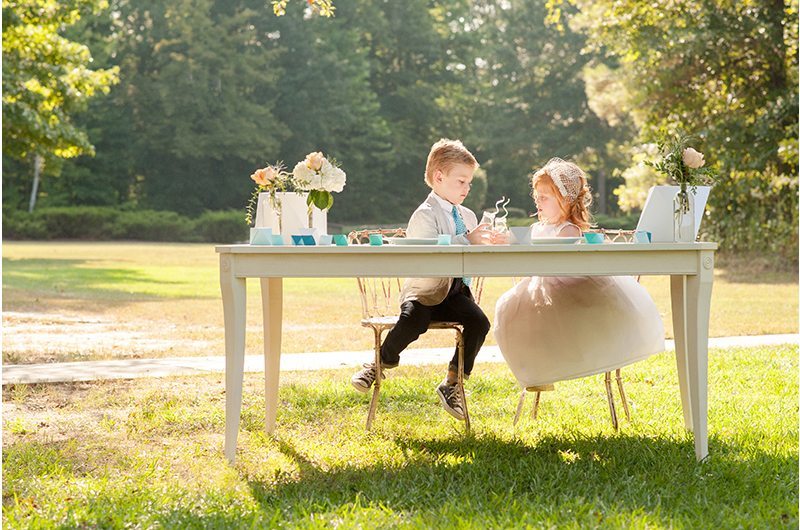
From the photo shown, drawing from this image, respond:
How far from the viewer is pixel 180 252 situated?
1105 inches

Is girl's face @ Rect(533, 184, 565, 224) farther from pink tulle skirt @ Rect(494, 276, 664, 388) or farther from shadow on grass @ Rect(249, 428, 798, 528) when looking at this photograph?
shadow on grass @ Rect(249, 428, 798, 528)

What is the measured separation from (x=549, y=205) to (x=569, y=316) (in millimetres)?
523

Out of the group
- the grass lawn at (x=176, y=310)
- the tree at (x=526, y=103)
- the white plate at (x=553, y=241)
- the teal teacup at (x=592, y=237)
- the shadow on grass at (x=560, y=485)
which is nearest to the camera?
the shadow on grass at (x=560, y=485)

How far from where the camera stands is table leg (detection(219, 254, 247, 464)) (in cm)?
427

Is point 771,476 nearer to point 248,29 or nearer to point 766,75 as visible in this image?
point 766,75

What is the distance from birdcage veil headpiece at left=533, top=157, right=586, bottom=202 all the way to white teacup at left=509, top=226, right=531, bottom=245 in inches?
24.9

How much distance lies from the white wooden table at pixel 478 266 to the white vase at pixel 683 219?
0.21 meters

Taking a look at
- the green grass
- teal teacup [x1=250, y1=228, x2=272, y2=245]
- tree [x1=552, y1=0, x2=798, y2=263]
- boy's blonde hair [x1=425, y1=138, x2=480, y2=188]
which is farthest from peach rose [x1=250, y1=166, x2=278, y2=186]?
tree [x1=552, y1=0, x2=798, y2=263]

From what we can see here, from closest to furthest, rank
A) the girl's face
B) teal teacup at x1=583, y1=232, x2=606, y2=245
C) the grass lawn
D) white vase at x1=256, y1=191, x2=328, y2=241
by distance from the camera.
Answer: teal teacup at x1=583, y1=232, x2=606, y2=245 < white vase at x1=256, y1=191, x2=328, y2=241 < the girl's face < the grass lawn

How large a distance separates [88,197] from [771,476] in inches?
1539

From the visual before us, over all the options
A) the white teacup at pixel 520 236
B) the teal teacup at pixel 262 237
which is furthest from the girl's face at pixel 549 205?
the teal teacup at pixel 262 237

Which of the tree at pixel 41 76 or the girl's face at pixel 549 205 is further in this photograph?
the tree at pixel 41 76

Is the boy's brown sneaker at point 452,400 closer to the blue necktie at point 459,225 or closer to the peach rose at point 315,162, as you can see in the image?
the blue necktie at point 459,225

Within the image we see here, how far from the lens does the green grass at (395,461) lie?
3.59 metres
